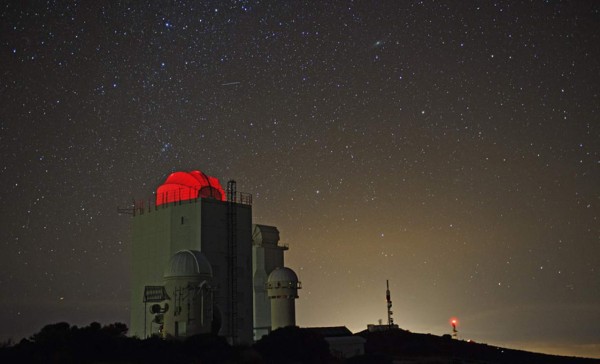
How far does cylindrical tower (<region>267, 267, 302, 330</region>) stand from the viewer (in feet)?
138

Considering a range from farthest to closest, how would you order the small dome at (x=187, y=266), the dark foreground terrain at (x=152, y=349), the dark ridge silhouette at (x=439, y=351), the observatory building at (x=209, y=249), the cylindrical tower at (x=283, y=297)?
the dark ridge silhouette at (x=439, y=351), the cylindrical tower at (x=283, y=297), the observatory building at (x=209, y=249), the small dome at (x=187, y=266), the dark foreground terrain at (x=152, y=349)

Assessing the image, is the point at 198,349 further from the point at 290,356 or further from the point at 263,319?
the point at 263,319

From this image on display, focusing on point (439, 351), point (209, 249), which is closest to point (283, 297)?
point (209, 249)

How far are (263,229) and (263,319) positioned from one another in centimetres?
674

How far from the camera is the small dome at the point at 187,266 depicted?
33750 mm

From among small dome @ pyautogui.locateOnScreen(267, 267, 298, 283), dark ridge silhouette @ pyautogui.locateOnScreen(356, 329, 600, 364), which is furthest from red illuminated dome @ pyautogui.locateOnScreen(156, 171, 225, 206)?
dark ridge silhouette @ pyautogui.locateOnScreen(356, 329, 600, 364)

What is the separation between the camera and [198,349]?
29.8 metres

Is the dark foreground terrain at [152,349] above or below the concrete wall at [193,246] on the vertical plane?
below

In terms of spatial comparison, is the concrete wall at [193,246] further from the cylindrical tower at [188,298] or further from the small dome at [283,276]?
the cylindrical tower at [188,298]

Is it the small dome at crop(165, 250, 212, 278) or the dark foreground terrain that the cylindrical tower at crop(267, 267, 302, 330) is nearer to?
the dark foreground terrain

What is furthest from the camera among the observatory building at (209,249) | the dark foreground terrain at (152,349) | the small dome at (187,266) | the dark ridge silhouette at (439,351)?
the dark ridge silhouette at (439,351)

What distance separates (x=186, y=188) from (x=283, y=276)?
8851mm

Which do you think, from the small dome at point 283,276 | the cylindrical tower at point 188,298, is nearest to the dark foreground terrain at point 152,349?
the cylindrical tower at point 188,298

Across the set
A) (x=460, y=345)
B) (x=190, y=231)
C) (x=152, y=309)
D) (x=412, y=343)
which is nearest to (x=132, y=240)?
(x=190, y=231)
